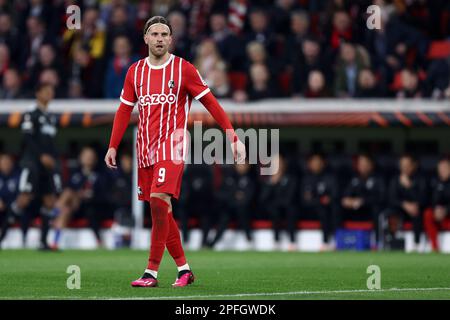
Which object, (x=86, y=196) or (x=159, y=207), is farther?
(x=86, y=196)

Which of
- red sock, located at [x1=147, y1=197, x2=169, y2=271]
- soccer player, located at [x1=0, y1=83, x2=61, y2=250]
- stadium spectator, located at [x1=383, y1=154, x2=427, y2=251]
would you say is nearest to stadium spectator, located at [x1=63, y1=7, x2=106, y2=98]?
soccer player, located at [x1=0, y1=83, x2=61, y2=250]

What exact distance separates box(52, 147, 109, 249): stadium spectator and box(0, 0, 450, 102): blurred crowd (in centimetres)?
131

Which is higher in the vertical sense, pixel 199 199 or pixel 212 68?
pixel 212 68

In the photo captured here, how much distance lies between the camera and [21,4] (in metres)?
22.9

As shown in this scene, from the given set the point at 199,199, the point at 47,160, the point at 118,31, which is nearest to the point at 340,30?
the point at 199,199

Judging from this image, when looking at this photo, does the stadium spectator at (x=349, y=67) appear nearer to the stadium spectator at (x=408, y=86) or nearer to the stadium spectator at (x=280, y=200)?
the stadium spectator at (x=408, y=86)

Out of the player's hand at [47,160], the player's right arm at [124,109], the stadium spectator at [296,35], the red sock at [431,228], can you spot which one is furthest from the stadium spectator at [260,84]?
the player's right arm at [124,109]

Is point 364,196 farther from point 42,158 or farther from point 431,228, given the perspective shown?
point 42,158

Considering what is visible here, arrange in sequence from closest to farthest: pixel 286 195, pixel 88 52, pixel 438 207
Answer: pixel 438 207 < pixel 286 195 < pixel 88 52

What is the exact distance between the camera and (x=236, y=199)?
19344mm

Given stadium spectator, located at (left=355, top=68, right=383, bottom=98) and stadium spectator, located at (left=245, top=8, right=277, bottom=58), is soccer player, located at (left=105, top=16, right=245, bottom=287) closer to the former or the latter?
stadium spectator, located at (left=355, top=68, right=383, bottom=98)

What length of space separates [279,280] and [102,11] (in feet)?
40.5

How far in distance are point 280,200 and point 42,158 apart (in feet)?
13.8
